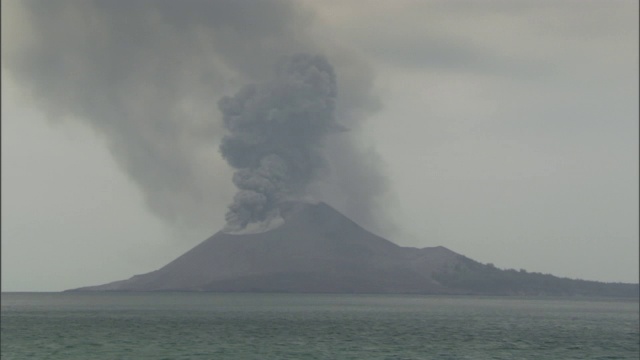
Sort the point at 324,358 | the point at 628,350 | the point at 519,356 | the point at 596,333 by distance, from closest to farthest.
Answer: the point at 324,358
the point at 519,356
the point at 628,350
the point at 596,333

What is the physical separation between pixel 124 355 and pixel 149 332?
38790 millimetres

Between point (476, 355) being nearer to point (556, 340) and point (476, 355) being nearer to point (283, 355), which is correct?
point (283, 355)

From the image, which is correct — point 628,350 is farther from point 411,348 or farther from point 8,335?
point 8,335

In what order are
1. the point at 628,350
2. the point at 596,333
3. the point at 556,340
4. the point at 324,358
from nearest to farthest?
the point at 324,358 < the point at 628,350 < the point at 556,340 < the point at 596,333

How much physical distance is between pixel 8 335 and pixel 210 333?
21.2 meters

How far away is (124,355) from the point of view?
80438 millimetres

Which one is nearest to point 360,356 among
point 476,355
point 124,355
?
point 476,355

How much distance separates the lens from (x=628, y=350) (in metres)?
95.9

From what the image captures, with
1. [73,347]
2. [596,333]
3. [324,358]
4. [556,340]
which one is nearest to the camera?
[324,358]

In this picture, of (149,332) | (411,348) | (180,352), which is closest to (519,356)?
(411,348)

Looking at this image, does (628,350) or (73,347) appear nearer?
(73,347)

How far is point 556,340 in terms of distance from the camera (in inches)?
4400

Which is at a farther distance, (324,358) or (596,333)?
(596,333)

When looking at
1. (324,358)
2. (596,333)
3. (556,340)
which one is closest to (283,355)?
(324,358)
